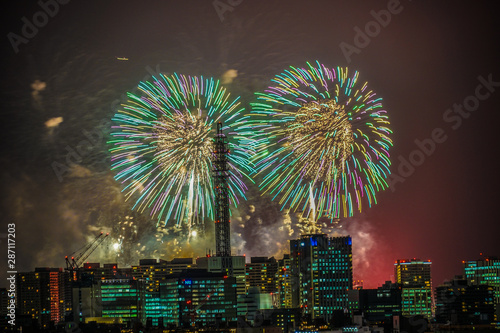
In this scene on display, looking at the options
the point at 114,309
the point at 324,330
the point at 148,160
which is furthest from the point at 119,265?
the point at 324,330

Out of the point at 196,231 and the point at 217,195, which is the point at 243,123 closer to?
the point at 217,195

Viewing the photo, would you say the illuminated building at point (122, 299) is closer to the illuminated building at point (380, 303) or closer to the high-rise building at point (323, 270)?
the high-rise building at point (323, 270)

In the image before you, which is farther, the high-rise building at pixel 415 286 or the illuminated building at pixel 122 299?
the illuminated building at pixel 122 299

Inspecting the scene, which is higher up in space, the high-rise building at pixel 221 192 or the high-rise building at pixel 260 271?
the high-rise building at pixel 221 192

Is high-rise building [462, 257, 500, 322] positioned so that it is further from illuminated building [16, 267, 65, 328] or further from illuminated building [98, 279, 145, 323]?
illuminated building [16, 267, 65, 328]

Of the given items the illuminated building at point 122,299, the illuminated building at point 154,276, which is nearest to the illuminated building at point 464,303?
the illuminated building at point 154,276

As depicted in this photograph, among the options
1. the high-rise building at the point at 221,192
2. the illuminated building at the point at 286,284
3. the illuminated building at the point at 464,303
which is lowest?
the illuminated building at the point at 464,303

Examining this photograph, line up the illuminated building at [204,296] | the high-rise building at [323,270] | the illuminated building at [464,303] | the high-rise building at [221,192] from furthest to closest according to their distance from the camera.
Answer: the high-rise building at [323,270] → the illuminated building at [204,296] → the illuminated building at [464,303] → the high-rise building at [221,192]

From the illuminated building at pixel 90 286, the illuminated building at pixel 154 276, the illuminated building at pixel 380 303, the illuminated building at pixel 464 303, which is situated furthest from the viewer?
the illuminated building at pixel 90 286
